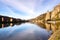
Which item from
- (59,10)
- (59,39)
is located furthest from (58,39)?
(59,10)

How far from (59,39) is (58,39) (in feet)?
0.48

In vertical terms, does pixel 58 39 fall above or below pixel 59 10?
below

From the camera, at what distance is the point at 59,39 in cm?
1355

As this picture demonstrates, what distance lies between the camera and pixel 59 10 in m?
145

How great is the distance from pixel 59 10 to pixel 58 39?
13739cm

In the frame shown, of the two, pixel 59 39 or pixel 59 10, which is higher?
pixel 59 10

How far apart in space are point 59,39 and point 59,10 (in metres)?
137

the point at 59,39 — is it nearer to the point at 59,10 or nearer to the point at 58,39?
the point at 58,39

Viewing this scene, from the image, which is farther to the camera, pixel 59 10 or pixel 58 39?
pixel 59 10

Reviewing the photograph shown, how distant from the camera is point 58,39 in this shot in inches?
531

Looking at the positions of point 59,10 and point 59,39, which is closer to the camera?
point 59,39
